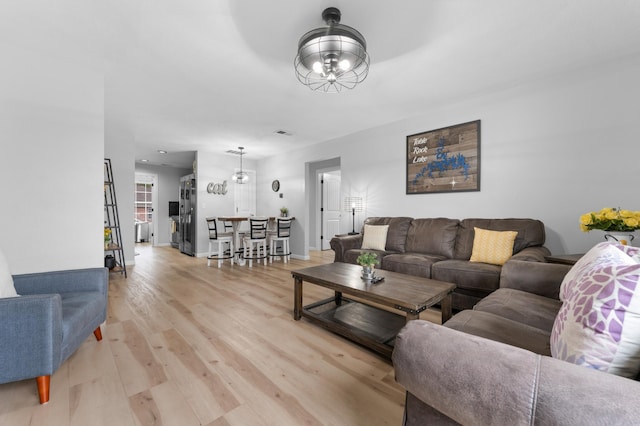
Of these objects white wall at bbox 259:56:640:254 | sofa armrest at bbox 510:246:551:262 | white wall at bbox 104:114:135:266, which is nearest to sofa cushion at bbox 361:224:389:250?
white wall at bbox 259:56:640:254

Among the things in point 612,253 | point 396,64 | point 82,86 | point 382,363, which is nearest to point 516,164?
point 396,64

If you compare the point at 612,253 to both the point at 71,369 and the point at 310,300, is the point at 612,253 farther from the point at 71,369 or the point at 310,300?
the point at 71,369

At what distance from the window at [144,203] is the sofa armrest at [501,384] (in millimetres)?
9899

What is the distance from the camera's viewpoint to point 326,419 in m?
1.35

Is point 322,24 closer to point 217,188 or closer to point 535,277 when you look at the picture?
point 535,277

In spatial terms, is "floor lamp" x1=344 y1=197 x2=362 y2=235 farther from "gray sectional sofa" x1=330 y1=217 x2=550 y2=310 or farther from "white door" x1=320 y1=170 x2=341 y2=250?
"white door" x1=320 y1=170 x2=341 y2=250

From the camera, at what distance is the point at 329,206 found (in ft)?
23.3

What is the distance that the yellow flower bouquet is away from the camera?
1.97m

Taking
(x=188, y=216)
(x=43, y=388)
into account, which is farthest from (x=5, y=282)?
(x=188, y=216)

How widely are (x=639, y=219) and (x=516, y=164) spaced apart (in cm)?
Answer: 133

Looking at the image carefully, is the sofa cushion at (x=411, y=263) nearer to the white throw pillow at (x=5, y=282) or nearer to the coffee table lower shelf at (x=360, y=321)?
the coffee table lower shelf at (x=360, y=321)

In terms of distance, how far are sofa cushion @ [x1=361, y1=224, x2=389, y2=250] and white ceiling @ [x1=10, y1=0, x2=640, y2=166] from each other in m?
1.72

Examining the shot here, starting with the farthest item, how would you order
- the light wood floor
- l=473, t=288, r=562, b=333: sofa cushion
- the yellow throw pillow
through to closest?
the yellow throw pillow < l=473, t=288, r=562, b=333: sofa cushion < the light wood floor

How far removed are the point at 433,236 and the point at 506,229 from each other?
801 millimetres
